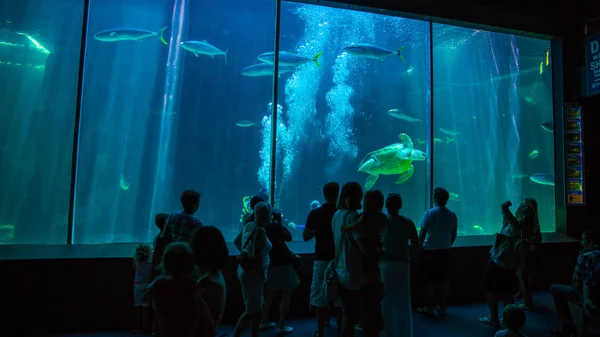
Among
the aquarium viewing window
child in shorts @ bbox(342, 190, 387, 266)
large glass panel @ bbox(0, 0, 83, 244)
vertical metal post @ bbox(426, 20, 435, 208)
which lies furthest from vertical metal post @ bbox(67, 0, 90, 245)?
large glass panel @ bbox(0, 0, 83, 244)

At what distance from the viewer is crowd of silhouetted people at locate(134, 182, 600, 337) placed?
5.94 feet

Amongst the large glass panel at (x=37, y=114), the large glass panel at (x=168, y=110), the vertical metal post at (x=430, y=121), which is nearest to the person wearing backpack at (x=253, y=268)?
the vertical metal post at (x=430, y=121)

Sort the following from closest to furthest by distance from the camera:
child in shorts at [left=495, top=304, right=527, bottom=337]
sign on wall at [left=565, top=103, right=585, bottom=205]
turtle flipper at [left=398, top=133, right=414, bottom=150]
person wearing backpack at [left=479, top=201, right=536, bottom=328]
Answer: child in shorts at [left=495, top=304, right=527, bottom=337] → person wearing backpack at [left=479, top=201, right=536, bottom=328] → sign on wall at [left=565, top=103, right=585, bottom=205] → turtle flipper at [left=398, top=133, right=414, bottom=150]

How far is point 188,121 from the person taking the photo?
28000mm

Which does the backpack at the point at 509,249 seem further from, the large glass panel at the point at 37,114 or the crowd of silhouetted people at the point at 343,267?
the large glass panel at the point at 37,114

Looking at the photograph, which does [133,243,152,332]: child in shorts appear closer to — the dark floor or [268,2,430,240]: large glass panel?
the dark floor

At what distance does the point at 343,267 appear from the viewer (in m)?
2.65

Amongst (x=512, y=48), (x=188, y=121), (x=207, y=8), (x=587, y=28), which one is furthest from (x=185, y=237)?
(x=207, y=8)

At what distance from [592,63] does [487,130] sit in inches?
908

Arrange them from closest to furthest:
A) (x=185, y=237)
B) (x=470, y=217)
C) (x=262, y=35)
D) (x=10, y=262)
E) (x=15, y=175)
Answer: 1. (x=185, y=237)
2. (x=10, y=262)
3. (x=15, y=175)
4. (x=470, y=217)
5. (x=262, y=35)

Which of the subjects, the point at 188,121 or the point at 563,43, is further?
the point at 188,121

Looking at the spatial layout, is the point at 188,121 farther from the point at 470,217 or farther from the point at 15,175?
the point at 470,217

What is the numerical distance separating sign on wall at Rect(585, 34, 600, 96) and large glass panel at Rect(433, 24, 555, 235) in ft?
52.5

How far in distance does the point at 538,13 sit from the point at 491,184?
25.3 m
